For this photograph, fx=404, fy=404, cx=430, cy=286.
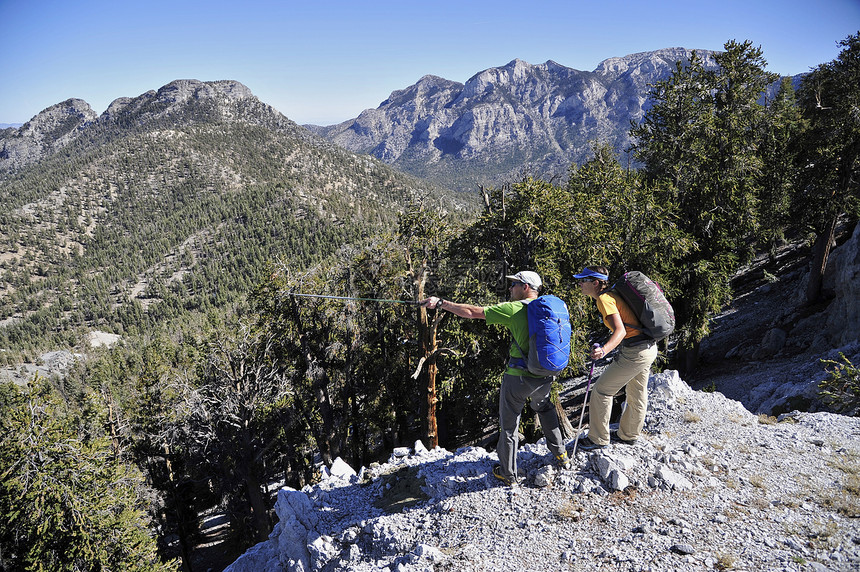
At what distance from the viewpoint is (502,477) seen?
20.9 ft

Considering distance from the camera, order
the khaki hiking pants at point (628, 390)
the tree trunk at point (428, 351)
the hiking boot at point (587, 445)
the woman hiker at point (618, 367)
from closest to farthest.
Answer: the woman hiker at point (618, 367), the khaki hiking pants at point (628, 390), the hiking boot at point (587, 445), the tree trunk at point (428, 351)

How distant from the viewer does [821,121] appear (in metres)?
18.1

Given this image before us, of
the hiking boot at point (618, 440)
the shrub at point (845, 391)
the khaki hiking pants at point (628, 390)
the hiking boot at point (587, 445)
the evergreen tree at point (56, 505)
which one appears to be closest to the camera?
the khaki hiking pants at point (628, 390)

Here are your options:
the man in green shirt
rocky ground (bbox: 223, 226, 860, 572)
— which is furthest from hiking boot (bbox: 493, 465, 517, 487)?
the man in green shirt

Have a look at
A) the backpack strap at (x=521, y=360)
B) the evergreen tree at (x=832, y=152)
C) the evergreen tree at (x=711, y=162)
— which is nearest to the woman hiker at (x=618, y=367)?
the backpack strap at (x=521, y=360)

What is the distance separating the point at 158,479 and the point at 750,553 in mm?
26098

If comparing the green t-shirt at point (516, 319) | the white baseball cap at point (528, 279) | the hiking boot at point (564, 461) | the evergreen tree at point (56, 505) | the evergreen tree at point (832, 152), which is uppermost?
the evergreen tree at point (832, 152)

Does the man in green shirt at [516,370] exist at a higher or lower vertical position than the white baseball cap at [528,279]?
lower

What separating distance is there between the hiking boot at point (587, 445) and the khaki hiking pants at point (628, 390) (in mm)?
54

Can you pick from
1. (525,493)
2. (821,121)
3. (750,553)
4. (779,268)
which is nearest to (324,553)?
(525,493)

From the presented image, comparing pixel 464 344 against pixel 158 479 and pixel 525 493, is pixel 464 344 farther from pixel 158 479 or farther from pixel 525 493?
pixel 158 479

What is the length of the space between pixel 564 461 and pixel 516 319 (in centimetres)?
258

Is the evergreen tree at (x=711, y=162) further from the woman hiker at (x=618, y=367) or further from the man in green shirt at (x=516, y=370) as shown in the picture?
the man in green shirt at (x=516, y=370)

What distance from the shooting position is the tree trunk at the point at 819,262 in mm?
18375
